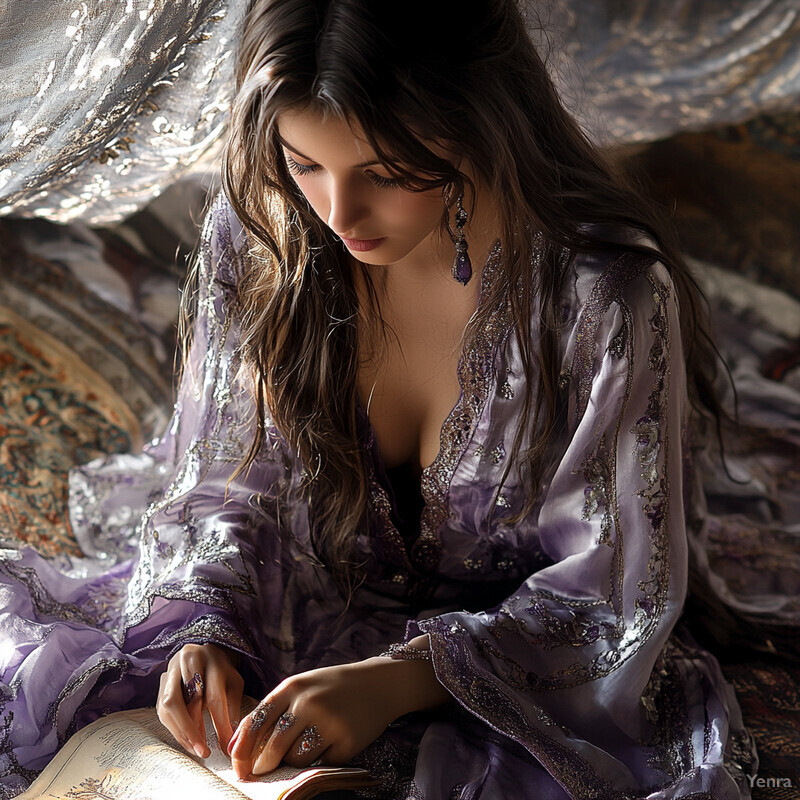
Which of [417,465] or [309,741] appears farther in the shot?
[417,465]

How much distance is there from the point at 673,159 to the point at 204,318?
1.48 m

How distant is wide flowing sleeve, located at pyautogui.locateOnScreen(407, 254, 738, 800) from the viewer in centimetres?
100

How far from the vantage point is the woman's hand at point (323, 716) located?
876 mm

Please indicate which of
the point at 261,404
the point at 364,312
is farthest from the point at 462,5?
the point at 261,404

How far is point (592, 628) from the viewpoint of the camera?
105cm

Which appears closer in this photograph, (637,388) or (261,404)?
(637,388)

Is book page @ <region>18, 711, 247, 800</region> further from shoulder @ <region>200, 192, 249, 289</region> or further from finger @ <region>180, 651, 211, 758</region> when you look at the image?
shoulder @ <region>200, 192, 249, 289</region>

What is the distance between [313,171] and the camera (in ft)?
2.97

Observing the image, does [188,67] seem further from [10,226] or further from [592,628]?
[10,226]

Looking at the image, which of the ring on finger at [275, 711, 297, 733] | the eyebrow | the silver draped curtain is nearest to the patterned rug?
the silver draped curtain

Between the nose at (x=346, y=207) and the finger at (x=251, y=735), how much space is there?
45cm

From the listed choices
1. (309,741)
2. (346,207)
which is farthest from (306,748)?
(346,207)

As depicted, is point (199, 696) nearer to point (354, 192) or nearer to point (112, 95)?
point (354, 192)

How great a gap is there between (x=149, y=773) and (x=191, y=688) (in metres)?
0.10
